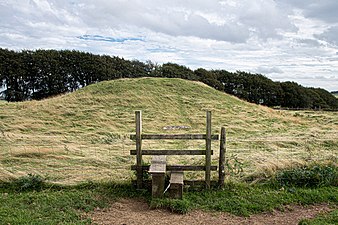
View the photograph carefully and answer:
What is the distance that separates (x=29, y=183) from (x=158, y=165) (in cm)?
315

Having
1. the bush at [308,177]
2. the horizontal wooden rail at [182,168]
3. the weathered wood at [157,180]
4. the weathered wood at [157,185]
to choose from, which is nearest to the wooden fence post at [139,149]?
the horizontal wooden rail at [182,168]

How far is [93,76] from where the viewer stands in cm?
5112

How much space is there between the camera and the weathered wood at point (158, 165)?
6453 mm

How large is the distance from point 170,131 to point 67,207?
1284cm

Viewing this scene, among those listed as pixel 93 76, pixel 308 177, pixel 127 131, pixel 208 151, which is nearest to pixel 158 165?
pixel 208 151

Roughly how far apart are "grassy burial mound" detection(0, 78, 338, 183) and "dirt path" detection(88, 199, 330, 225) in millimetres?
1677

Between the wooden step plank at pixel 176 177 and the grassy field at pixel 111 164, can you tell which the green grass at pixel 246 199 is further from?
the wooden step plank at pixel 176 177

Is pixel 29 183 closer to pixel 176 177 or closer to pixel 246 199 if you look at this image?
pixel 176 177

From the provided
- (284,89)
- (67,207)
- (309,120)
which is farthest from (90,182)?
(284,89)

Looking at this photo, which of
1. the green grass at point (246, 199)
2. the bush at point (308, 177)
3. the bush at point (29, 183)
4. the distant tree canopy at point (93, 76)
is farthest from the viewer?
the distant tree canopy at point (93, 76)

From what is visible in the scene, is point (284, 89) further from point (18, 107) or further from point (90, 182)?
point (90, 182)

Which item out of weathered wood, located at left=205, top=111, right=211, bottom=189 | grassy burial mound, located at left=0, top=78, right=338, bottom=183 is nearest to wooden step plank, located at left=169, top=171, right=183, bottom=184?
weathered wood, located at left=205, top=111, right=211, bottom=189

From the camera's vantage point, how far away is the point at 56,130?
57.6 feet

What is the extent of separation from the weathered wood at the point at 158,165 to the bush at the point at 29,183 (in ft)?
9.11
